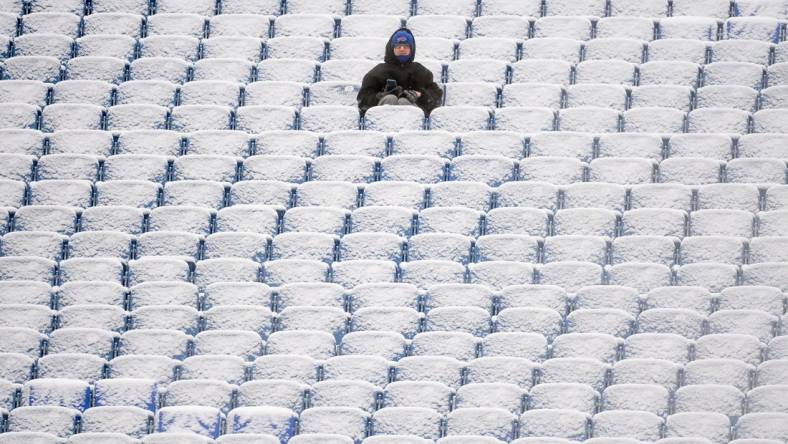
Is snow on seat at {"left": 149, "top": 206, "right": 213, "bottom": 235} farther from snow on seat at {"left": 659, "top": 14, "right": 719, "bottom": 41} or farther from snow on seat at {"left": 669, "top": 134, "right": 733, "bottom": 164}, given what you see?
snow on seat at {"left": 659, "top": 14, "right": 719, "bottom": 41}

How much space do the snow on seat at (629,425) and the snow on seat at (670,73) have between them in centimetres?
142

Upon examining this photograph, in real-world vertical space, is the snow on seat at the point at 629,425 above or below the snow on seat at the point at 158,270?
below

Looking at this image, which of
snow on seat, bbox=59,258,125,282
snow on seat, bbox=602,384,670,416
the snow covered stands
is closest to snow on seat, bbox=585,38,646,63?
the snow covered stands

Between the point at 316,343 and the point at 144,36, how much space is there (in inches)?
63.4

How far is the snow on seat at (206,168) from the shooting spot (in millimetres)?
4230

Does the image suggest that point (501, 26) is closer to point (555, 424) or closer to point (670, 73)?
point (670, 73)

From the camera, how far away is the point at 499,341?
366cm

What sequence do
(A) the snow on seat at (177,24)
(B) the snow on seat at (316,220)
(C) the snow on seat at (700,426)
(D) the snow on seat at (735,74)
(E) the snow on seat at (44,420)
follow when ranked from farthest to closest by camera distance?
1. (A) the snow on seat at (177,24)
2. (D) the snow on seat at (735,74)
3. (B) the snow on seat at (316,220)
4. (E) the snow on seat at (44,420)
5. (C) the snow on seat at (700,426)

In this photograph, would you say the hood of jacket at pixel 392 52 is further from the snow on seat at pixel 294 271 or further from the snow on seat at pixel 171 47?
the snow on seat at pixel 294 271

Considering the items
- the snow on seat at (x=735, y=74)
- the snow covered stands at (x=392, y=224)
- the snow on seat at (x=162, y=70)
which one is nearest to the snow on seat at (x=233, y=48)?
the snow covered stands at (x=392, y=224)

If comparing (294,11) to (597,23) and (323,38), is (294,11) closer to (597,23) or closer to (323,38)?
(323,38)

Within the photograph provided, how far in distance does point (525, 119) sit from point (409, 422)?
1252 millimetres

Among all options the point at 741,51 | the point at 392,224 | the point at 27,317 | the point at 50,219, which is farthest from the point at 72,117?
the point at 741,51

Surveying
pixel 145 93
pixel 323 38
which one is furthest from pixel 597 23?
pixel 145 93
